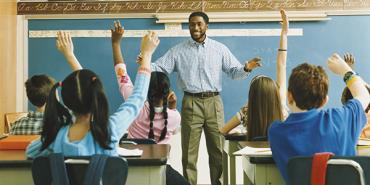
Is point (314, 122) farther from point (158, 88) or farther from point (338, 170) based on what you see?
point (158, 88)

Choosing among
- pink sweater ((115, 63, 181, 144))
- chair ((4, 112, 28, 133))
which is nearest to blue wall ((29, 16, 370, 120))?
chair ((4, 112, 28, 133))

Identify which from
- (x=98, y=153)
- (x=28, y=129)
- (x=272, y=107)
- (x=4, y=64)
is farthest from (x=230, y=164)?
(x=4, y=64)

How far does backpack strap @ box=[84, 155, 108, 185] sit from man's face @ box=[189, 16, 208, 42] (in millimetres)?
2418

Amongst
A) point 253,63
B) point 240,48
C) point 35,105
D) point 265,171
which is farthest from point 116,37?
point 240,48

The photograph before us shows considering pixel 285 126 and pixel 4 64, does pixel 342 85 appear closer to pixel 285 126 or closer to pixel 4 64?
pixel 285 126

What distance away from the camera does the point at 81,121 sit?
1.80 metres

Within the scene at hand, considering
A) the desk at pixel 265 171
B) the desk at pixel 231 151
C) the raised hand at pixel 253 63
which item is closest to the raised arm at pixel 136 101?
the desk at pixel 265 171

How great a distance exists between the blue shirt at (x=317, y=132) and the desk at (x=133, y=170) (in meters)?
0.49

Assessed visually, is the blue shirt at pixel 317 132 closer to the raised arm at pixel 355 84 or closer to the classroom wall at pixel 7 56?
the raised arm at pixel 355 84

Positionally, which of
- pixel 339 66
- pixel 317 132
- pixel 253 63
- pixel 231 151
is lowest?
pixel 231 151

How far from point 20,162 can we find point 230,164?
1869 millimetres

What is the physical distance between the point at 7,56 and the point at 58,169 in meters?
3.32

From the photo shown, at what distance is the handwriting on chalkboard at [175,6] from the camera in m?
4.54

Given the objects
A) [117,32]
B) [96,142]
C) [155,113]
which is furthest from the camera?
[155,113]
